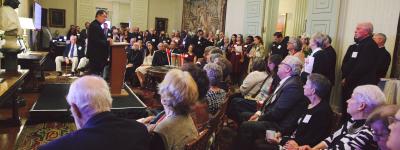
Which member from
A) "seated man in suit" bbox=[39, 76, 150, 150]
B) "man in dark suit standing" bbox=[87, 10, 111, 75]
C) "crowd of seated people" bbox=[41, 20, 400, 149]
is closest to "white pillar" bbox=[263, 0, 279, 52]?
"crowd of seated people" bbox=[41, 20, 400, 149]

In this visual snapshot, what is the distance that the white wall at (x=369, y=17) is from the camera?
4.86m

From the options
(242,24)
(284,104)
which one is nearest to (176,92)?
(284,104)

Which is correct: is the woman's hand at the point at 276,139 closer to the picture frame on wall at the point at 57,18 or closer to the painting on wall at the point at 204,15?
the painting on wall at the point at 204,15

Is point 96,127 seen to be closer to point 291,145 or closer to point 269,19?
point 291,145

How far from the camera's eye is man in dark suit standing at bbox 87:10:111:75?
18.5 feet

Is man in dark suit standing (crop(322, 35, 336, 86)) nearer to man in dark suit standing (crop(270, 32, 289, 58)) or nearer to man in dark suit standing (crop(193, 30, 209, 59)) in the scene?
man in dark suit standing (crop(270, 32, 289, 58))

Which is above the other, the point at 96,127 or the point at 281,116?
the point at 96,127

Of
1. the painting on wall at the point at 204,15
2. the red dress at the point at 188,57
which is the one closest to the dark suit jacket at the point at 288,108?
the red dress at the point at 188,57

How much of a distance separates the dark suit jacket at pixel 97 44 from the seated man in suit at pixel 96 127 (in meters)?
4.13

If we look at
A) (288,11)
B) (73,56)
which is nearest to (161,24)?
(288,11)

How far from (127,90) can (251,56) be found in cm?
358

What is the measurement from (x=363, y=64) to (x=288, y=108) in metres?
1.97

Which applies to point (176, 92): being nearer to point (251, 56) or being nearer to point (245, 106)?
point (245, 106)

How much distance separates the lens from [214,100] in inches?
121
